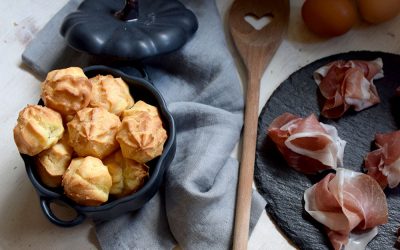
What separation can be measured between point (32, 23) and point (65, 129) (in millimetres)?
336

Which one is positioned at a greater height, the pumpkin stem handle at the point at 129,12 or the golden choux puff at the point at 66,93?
the pumpkin stem handle at the point at 129,12

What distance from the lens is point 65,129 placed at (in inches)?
28.7

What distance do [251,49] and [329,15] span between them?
15 cm

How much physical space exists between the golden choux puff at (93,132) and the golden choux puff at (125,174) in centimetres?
2

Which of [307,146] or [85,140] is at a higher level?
[85,140]

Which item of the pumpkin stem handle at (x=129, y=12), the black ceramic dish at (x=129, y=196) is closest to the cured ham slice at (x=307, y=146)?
the black ceramic dish at (x=129, y=196)

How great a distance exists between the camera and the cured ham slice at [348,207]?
777 mm

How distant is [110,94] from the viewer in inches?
29.4

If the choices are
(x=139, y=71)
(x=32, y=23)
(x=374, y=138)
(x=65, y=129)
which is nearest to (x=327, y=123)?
(x=374, y=138)

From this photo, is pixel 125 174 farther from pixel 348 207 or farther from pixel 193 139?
pixel 348 207

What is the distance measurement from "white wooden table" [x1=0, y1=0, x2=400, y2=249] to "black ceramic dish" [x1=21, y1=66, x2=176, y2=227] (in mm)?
76

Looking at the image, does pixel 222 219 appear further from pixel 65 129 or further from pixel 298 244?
pixel 65 129

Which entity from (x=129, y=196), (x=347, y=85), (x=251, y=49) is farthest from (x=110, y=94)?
(x=347, y=85)

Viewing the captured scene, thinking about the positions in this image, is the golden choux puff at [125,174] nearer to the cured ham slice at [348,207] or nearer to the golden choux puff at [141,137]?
the golden choux puff at [141,137]
